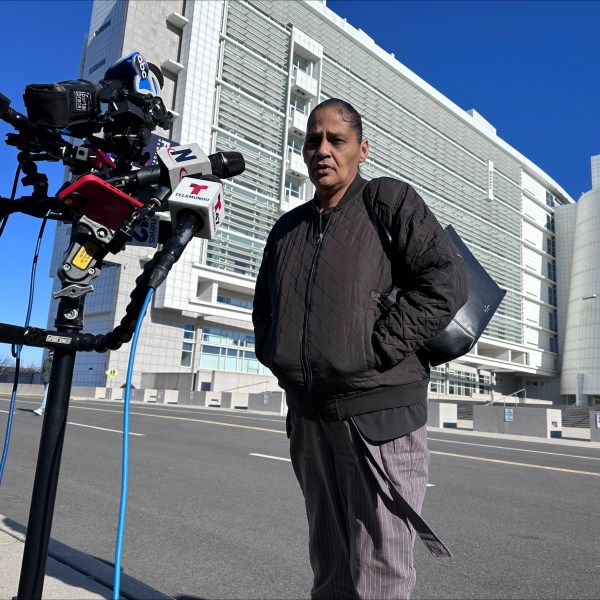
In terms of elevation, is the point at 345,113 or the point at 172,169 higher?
the point at 345,113

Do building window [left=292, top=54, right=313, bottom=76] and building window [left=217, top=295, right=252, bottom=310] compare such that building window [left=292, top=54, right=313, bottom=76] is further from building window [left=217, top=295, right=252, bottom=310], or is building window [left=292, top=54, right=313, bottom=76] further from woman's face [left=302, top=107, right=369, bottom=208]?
woman's face [left=302, top=107, right=369, bottom=208]

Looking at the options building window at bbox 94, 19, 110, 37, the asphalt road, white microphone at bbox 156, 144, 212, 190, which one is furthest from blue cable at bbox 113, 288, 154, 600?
building window at bbox 94, 19, 110, 37

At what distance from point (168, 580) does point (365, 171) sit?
51982mm

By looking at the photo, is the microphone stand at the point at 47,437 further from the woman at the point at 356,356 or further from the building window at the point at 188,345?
the building window at the point at 188,345

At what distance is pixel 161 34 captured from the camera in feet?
139

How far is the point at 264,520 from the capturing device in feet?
13.6

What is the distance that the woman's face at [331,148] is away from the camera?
181 cm

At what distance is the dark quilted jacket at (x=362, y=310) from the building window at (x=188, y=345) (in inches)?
1605

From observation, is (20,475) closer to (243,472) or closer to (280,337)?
(243,472)

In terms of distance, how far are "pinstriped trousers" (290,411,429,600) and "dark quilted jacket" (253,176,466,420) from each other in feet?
0.37

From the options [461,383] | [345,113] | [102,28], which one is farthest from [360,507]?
[461,383]

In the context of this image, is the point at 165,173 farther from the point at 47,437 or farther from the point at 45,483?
the point at 45,483

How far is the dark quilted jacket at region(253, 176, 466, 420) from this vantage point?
1584 mm

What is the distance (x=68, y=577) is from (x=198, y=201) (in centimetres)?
210
